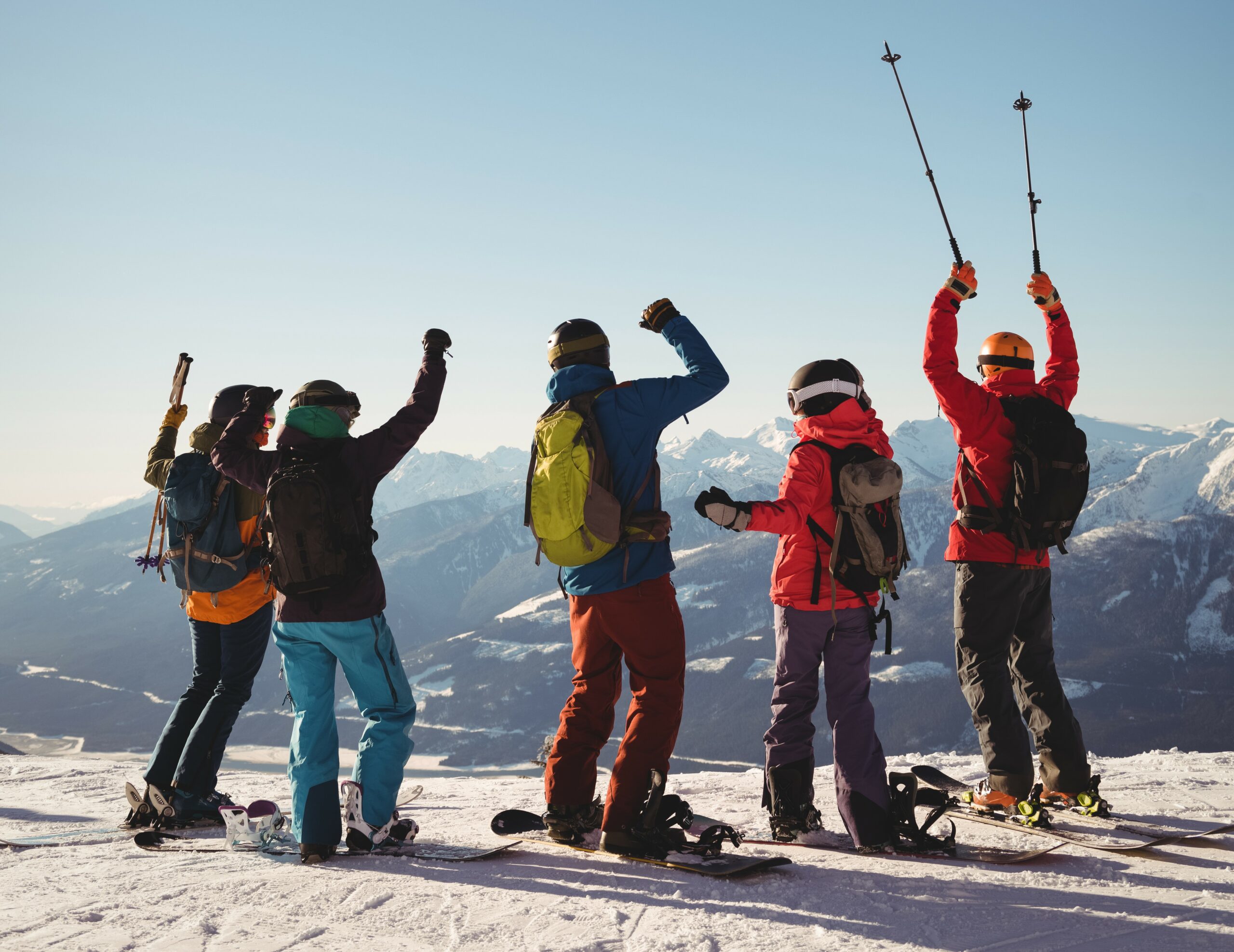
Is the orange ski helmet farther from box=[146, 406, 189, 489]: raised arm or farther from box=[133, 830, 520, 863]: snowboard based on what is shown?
box=[146, 406, 189, 489]: raised arm

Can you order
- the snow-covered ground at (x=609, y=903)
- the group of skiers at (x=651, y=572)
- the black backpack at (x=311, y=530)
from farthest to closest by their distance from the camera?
the black backpack at (x=311, y=530) < the group of skiers at (x=651, y=572) < the snow-covered ground at (x=609, y=903)

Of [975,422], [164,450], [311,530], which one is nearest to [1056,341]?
[975,422]

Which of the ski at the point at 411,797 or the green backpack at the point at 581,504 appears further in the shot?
the ski at the point at 411,797

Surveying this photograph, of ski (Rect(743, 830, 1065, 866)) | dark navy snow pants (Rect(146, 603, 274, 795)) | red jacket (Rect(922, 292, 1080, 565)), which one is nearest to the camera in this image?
ski (Rect(743, 830, 1065, 866))

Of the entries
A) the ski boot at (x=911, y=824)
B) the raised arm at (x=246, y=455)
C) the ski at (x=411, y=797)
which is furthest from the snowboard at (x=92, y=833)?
the ski boot at (x=911, y=824)

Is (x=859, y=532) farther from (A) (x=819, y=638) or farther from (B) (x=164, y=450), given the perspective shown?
(B) (x=164, y=450)

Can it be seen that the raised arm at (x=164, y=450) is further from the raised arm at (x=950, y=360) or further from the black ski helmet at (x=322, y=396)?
the raised arm at (x=950, y=360)

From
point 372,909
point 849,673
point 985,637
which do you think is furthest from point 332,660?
point 985,637

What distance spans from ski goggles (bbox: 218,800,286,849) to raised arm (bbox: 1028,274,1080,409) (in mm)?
6468

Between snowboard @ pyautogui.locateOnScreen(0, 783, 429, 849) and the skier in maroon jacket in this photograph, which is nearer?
the skier in maroon jacket

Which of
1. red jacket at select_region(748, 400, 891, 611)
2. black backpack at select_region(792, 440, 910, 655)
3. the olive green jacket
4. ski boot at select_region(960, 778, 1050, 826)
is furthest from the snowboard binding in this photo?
the olive green jacket

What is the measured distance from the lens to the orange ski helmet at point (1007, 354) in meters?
6.32

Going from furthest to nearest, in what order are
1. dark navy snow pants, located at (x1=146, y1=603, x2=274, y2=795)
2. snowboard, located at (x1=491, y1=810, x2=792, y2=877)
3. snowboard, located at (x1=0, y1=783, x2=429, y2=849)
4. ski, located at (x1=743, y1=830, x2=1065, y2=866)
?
dark navy snow pants, located at (x1=146, y1=603, x2=274, y2=795)
snowboard, located at (x1=0, y1=783, x2=429, y2=849)
ski, located at (x1=743, y1=830, x2=1065, y2=866)
snowboard, located at (x1=491, y1=810, x2=792, y2=877)

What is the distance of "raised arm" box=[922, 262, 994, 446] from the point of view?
19.2 feet
